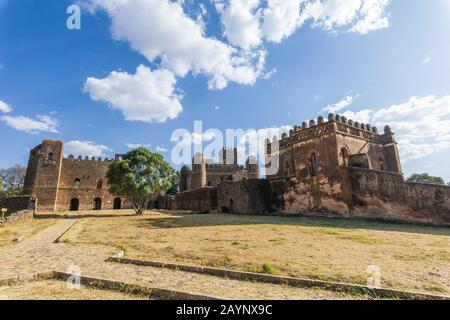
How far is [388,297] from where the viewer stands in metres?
4.09

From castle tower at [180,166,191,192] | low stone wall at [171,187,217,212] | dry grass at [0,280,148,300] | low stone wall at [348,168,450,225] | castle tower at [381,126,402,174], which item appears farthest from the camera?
castle tower at [180,166,191,192]

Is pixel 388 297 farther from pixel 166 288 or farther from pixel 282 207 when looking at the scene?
pixel 282 207

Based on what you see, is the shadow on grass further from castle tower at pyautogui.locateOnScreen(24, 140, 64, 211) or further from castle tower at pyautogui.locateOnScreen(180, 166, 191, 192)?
castle tower at pyautogui.locateOnScreen(180, 166, 191, 192)

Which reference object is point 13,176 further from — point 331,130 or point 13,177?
point 331,130

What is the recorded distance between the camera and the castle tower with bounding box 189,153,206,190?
44500 millimetres

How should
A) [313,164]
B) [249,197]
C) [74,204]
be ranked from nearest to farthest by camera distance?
[313,164]
[249,197]
[74,204]

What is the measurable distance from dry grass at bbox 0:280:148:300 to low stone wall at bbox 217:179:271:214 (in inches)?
728

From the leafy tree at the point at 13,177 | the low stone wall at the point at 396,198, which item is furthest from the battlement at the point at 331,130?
the leafy tree at the point at 13,177

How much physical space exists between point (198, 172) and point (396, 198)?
3235 centimetres

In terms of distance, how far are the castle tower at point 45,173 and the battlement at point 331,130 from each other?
32.3 metres

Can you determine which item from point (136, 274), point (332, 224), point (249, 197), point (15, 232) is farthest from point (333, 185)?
point (15, 232)

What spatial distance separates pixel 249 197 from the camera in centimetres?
2266

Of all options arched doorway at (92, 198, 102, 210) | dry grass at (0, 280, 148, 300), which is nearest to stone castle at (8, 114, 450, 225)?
arched doorway at (92, 198, 102, 210)
